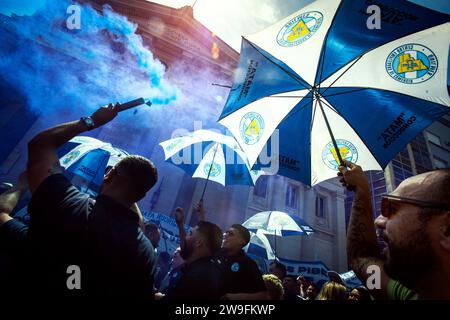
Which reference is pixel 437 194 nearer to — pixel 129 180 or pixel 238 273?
pixel 129 180

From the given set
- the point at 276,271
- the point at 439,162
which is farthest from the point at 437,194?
the point at 439,162

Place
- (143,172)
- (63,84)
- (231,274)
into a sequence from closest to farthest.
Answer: (143,172) → (231,274) → (63,84)

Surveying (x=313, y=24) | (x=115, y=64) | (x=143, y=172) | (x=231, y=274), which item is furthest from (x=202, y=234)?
(x=115, y=64)

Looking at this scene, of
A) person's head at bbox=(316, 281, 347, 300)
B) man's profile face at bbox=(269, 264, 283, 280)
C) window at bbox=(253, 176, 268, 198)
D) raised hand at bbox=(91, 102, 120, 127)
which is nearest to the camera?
raised hand at bbox=(91, 102, 120, 127)

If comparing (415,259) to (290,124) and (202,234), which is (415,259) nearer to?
(202,234)

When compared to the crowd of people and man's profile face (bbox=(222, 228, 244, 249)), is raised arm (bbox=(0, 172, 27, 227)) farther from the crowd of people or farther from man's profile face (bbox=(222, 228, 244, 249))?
man's profile face (bbox=(222, 228, 244, 249))

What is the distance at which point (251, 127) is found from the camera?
13.2ft

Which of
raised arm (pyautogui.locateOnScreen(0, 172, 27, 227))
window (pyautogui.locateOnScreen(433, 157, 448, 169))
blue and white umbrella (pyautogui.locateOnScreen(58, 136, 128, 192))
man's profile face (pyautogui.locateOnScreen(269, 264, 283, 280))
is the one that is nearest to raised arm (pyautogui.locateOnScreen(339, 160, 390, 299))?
raised arm (pyautogui.locateOnScreen(0, 172, 27, 227))

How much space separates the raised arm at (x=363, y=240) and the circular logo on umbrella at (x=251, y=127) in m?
2.10

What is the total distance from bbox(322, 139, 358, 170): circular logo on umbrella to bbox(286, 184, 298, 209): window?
13.3 metres

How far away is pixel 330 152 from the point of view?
3.68 m

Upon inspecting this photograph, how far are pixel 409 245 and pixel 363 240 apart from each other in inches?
24.6

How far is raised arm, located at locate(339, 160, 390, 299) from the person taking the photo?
1.54 m

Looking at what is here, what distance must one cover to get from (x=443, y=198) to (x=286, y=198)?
52.3 ft
